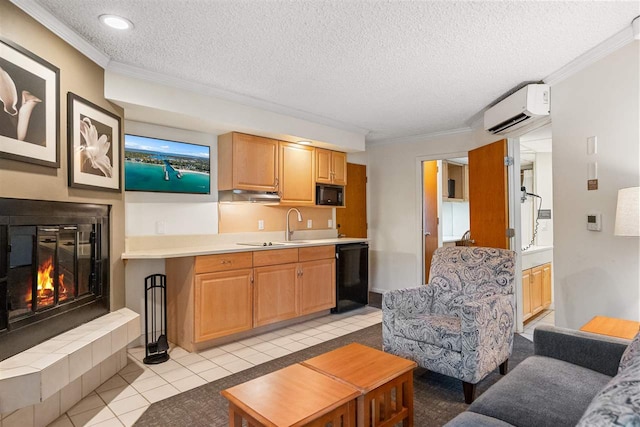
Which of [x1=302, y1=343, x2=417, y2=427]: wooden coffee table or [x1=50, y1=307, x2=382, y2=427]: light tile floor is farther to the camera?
[x1=50, y1=307, x2=382, y2=427]: light tile floor

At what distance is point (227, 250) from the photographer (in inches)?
129

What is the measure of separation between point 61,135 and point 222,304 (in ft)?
6.09

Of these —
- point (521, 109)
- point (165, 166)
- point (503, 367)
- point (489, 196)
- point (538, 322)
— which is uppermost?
point (521, 109)

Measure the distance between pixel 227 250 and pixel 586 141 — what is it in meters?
3.05

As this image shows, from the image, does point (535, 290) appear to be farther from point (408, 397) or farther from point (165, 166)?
point (165, 166)

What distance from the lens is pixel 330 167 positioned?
15.7 feet

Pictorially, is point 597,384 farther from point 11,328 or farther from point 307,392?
point 11,328

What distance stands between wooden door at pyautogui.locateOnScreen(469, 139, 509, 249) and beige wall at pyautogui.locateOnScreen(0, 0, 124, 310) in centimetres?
371

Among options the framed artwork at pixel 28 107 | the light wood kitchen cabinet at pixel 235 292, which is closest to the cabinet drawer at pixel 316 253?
the light wood kitchen cabinet at pixel 235 292

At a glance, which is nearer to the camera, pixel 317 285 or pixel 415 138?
pixel 317 285

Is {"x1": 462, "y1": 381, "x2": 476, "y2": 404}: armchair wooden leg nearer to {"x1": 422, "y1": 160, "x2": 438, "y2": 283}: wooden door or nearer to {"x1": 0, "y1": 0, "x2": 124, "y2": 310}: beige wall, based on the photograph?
{"x1": 0, "y1": 0, "x2": 124, "y2": 310}: beige wall

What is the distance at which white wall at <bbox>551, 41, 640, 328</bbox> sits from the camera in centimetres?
223

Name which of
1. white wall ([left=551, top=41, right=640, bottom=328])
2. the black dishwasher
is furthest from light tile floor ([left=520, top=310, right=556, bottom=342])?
the black dishwasher

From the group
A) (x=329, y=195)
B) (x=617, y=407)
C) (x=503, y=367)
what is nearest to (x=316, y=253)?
(x=329, y=195)
